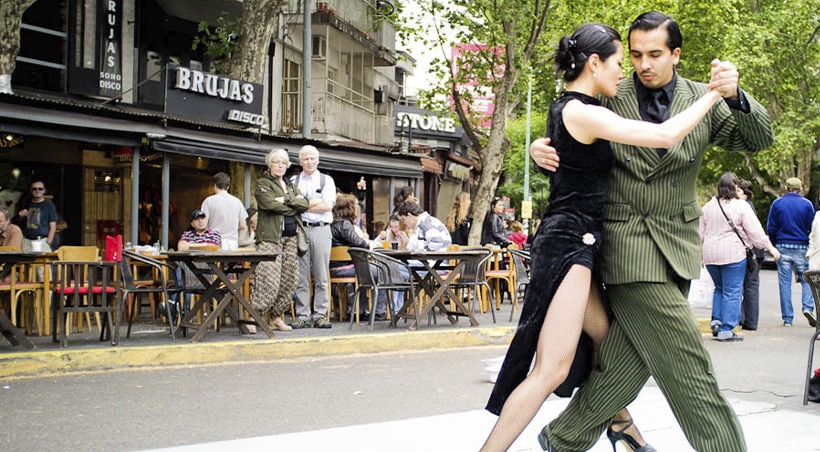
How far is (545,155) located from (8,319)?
262 inches

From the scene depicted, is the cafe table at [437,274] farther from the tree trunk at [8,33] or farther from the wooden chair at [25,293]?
the tree trunk at [8,33]

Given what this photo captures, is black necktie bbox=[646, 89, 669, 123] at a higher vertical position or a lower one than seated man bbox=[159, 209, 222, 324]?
higher

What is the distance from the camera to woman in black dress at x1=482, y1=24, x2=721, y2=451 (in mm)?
4047

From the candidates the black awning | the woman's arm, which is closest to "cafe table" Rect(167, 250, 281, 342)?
the black awning

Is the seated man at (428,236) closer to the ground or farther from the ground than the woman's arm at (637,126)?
closer to the ground

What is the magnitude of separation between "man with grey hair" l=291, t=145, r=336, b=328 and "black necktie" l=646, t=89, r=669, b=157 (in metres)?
7.56

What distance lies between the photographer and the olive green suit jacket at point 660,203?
4.14 metres

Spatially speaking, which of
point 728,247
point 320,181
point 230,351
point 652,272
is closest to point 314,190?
point 320,181

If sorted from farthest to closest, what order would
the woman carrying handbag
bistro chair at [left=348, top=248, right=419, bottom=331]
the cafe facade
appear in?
the cafe facade
bistro chair at [left=348, top=248, right=419, bottom=331]
the woman carrying handbag

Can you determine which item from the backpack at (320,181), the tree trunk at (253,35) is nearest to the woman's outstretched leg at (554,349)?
the backpack at (320,181)

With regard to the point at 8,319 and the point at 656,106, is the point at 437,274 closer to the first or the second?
the point at 8,319

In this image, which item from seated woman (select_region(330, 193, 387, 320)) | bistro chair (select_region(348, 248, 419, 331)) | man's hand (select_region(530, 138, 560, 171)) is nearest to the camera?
man's hand (select_region(530, 138, 560, 171))

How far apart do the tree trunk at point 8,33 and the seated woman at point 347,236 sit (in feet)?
18.2

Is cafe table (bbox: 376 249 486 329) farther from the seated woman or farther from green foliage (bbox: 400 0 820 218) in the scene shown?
green foliage (bbox: 400 0 820 218)
